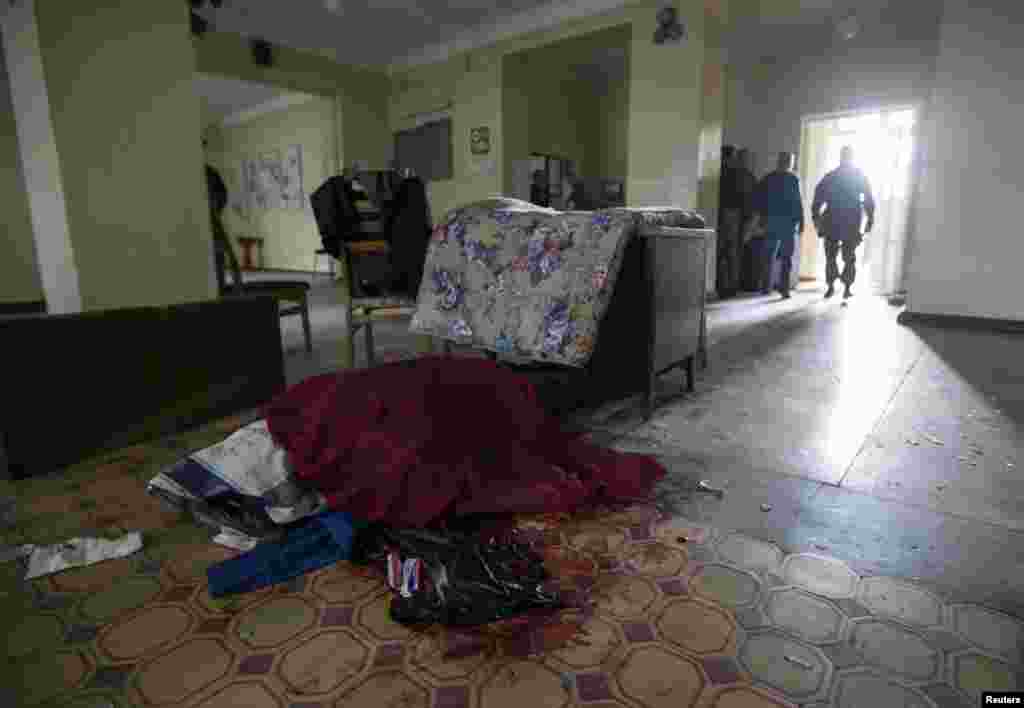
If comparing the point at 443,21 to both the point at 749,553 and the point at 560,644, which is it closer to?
the point at 749,553

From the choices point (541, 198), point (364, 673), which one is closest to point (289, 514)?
point (364, 673)

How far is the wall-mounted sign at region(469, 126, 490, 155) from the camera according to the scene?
21.3 feet

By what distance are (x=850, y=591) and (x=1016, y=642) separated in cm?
24

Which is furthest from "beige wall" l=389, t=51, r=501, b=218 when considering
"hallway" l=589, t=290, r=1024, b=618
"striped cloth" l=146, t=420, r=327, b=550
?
"striped cloth" l=146, t=420, r=327, b=550

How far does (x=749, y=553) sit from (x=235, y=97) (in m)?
10.3

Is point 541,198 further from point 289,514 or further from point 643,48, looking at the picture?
point 289,514

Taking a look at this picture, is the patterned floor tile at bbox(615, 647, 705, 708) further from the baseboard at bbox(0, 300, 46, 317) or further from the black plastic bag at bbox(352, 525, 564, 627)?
the baseboard at bbox(0, 300, 46, 317)

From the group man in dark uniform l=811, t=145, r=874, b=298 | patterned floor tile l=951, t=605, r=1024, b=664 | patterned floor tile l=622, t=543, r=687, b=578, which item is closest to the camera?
patterned floor tile l=951, t=605, r=1024, b=664

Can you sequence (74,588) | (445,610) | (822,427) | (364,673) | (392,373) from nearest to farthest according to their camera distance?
1. (364,673)
2. (445,610)
3. (74,588)
4. (392,373)
5. (822,427)

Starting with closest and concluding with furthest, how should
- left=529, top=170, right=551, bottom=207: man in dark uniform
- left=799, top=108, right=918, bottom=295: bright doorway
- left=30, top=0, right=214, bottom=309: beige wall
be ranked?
left=30, top=0, right=214, bottom=309: beige wall, left=799, top=108, right=918, bottom=295: bright doorway, left=529, top=170, right=551, bottom=207: man in dark uniform

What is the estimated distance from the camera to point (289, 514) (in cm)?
130

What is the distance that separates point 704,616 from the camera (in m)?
1.01

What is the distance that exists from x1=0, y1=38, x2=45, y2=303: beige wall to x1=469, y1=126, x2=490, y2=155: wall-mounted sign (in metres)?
4.06

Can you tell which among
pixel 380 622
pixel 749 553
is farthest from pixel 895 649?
pixel 380 622
